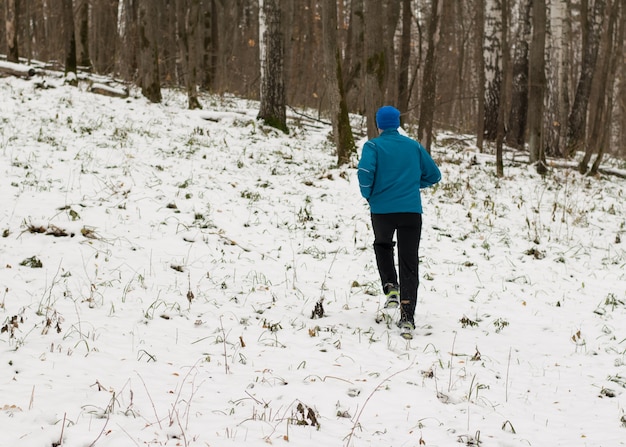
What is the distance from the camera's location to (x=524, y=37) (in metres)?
16.8

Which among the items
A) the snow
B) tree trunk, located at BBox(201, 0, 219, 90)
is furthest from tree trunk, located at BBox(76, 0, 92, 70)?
the snow

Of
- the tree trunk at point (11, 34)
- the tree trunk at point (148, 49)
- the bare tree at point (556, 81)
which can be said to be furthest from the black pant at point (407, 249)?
the tree trunk at point (11, 34)

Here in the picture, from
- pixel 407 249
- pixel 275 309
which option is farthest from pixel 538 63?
pixel 275 309

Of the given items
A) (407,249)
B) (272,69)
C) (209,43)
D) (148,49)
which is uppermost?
(209,43)

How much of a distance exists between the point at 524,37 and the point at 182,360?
1609 cm

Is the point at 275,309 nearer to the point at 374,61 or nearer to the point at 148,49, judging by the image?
the point at 374,61

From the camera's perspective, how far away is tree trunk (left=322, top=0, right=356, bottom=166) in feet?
37.0

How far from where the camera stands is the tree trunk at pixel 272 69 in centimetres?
1393

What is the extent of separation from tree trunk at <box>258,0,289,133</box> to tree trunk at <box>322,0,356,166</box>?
2911mm

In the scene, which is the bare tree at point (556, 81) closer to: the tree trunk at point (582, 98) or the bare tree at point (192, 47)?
the tree trunk at point (582, 98)

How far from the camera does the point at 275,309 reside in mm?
5508

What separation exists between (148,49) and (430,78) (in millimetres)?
8064

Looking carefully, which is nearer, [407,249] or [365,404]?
[365,404]

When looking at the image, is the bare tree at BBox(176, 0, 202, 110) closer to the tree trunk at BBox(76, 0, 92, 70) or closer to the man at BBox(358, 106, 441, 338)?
the tree trunk at BBox(76, 0, 92, 70)
